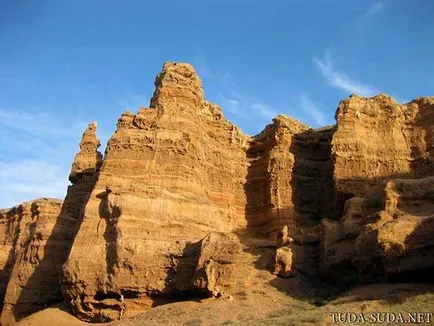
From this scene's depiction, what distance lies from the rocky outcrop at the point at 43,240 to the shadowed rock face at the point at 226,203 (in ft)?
0.50

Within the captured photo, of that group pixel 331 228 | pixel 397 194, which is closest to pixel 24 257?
pixel 331 228

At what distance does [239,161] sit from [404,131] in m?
11.3

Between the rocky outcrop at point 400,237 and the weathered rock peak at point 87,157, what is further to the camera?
the weathered rock peak at point 87,157

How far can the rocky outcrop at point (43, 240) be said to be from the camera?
33125 mm

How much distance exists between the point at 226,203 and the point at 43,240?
12004 millimetres

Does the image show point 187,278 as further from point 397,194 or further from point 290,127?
point 290,127

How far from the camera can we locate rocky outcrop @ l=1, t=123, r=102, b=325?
33125 millimetres

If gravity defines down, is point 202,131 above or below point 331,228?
above

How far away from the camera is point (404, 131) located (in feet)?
120

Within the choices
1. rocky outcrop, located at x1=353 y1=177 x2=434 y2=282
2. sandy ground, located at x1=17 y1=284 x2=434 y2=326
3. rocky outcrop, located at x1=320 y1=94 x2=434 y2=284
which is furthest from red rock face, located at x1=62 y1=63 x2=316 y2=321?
rocky outcrop, located at x1=353 y1=177 x2=434 y2=282

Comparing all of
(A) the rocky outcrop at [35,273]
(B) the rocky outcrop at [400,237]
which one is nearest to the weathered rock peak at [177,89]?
(A) the rocky outcrop at [35,273]

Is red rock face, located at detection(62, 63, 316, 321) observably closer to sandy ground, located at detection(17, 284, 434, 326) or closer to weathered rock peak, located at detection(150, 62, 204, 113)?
weathered rock peak, located at detection(150, 62, 204, 113)

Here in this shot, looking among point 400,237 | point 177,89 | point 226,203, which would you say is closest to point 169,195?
point 226,203

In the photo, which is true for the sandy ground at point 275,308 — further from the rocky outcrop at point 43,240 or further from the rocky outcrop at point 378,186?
the rocky outcrop at point 43,240
